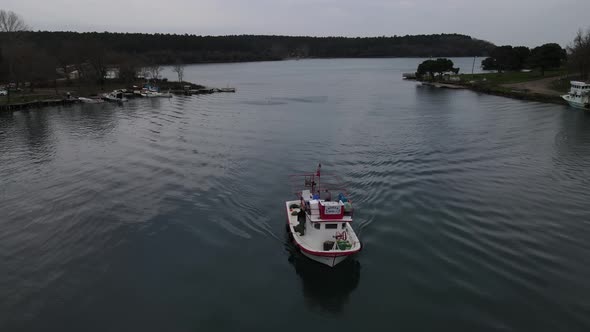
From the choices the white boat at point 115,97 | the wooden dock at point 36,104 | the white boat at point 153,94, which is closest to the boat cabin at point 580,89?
the white boat at point 153,94

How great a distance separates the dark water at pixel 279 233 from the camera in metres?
22.4

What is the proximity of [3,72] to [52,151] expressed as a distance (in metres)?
66.7

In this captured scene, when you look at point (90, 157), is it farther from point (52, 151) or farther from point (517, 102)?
point (517, 102)

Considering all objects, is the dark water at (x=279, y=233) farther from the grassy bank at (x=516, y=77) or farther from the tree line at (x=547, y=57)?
the grassy bank at (x=516, y=77)

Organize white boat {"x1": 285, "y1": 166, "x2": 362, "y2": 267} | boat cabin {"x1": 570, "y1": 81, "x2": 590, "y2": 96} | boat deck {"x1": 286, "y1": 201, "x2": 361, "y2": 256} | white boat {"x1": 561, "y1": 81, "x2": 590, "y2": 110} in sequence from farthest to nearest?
boat cabin {"x1": 570, "y1": 81, "x2": 590, "y2": 96}
white boat {"x1": 561, "y1": 81, "x2": 590, "y2": 110}
boat deck {"x1": 286, "y1": 201, "x2": 361, "y2": 256}
white boat {"x1": 285, "y1": 166, "x2": 362, "y2": 267}

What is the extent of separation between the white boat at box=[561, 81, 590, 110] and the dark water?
27.0 m

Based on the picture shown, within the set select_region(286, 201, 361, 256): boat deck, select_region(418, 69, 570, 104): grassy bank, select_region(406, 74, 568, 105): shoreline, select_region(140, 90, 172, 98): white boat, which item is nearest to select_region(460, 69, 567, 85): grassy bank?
select_region(418, 69, 570, 104): grassy bank

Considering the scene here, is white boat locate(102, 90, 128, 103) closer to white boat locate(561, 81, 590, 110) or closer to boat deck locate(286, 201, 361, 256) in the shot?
boat deck locate(286, 201, 361, 256)

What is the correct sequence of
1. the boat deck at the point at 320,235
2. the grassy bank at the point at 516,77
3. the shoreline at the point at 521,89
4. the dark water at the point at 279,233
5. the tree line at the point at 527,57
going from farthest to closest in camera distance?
the grassy bank at the point at 516,77, the tree line at the point at 527,57, the shoreline at the point at 521,89, the boat deck at the point at 320,235, the dark water at the point at 279,233

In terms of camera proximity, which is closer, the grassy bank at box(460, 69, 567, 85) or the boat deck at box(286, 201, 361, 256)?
the boat deck at box(286, 201, 361, 256)

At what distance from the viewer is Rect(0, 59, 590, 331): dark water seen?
22.4m

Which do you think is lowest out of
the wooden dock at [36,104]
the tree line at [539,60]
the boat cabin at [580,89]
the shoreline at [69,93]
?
the wooden dock at [36,104]

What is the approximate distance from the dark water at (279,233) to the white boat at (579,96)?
2698 cm

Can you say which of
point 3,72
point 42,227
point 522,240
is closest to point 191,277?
point 42,227
